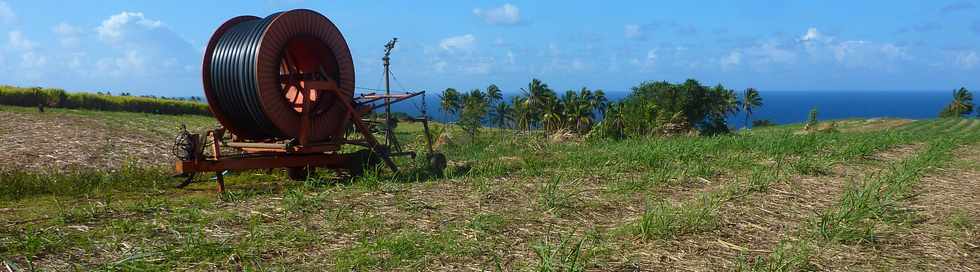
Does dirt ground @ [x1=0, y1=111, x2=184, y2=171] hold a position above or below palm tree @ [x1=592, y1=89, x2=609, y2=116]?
below

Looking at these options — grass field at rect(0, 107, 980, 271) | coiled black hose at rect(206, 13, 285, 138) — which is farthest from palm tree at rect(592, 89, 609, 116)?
coiled black hose at rect(206, 13, 285, 138)

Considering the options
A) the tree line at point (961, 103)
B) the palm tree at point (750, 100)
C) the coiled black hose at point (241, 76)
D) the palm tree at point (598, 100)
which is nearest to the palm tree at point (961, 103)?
the tree line at point (961, 103)

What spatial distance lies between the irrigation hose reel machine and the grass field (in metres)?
0.67

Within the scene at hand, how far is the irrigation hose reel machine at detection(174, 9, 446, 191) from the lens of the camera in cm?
955

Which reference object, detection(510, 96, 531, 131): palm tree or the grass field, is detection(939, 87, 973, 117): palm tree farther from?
the grass field

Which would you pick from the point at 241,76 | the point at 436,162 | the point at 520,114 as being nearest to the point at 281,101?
the point at 241,76

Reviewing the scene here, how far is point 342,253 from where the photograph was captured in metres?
4.85

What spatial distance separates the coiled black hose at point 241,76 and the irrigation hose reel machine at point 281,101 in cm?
1

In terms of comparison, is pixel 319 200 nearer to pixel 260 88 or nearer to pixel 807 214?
pixel 260 88

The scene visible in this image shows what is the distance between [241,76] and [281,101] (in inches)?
24.2

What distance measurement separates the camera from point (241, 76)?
974 cm

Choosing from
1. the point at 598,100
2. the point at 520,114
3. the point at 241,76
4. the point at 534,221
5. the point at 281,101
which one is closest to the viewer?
the point at 534,221

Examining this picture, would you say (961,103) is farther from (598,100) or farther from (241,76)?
(241,76)

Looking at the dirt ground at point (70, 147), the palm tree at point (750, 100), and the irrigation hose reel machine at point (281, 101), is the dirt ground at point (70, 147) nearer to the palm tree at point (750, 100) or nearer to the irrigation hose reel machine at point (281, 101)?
the irrigation hose reel machine at point (281, 101)
